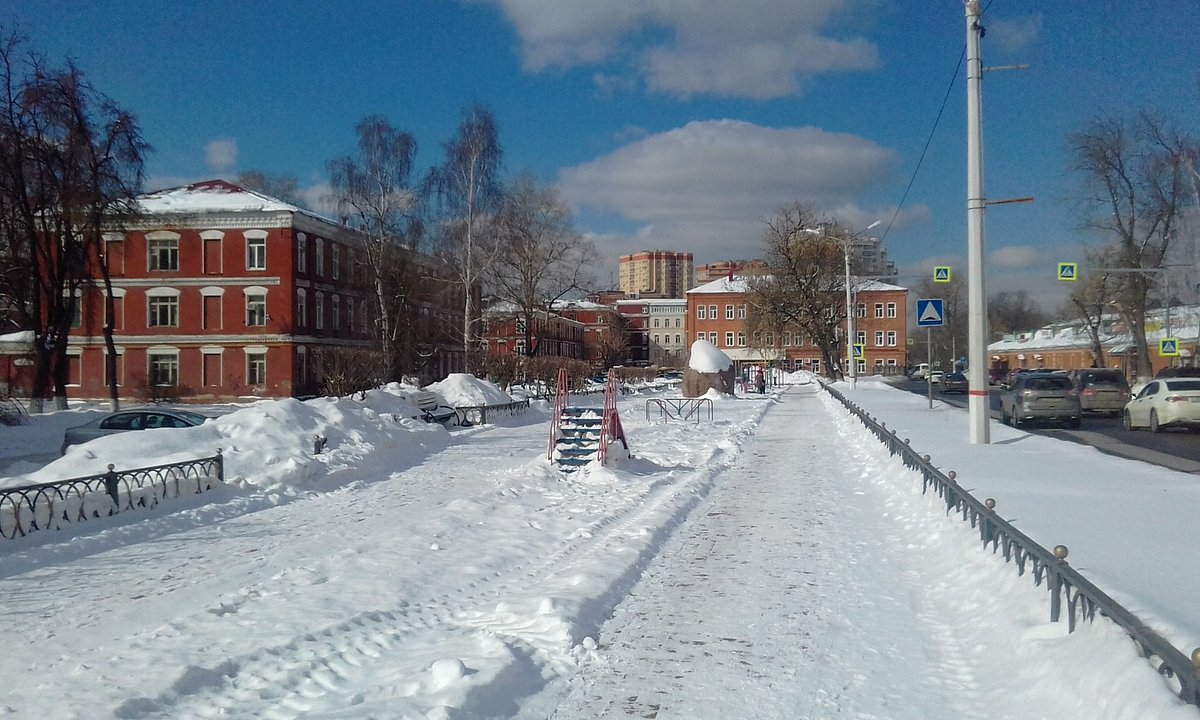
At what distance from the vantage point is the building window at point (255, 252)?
51312 mm

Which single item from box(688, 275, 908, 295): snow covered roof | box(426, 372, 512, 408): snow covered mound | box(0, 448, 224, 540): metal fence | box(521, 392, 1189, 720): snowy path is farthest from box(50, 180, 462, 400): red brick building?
box(521, 392, 1189, 720): snowy path

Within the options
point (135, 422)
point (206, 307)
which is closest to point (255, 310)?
point (206, 307)

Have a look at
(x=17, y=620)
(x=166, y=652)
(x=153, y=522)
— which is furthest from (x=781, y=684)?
(x=153, y=522)

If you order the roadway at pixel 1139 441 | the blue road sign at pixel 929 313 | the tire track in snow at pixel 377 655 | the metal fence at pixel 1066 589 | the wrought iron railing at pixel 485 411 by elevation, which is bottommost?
the roadway at pixel 1139 441

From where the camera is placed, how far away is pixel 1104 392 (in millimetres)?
32281

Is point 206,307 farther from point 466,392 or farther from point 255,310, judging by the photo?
point 466,392

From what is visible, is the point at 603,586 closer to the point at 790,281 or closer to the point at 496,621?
the point at 496,621

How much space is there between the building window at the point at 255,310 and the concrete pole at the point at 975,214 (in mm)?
42958

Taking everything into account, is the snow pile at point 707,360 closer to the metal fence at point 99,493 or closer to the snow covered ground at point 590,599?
the snow covered ground at point 590,599

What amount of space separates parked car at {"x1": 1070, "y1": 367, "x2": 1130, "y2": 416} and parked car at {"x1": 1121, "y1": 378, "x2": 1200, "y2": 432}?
20.6 ft

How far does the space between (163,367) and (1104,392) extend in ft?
154

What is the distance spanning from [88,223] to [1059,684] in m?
38.7

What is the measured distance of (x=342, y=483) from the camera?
16156mm

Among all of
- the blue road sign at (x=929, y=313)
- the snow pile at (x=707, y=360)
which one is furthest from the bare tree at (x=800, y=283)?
the blue road sign at (x=929, y=313)
